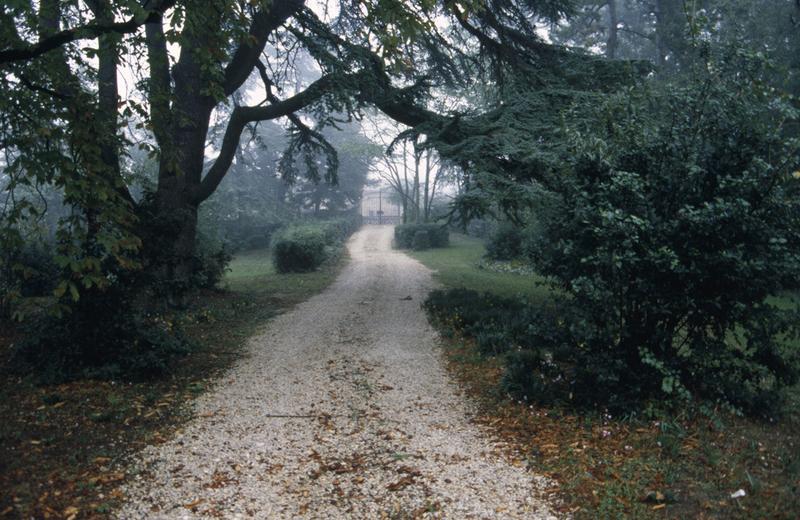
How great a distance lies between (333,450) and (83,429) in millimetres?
2418

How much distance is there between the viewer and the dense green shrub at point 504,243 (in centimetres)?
2220

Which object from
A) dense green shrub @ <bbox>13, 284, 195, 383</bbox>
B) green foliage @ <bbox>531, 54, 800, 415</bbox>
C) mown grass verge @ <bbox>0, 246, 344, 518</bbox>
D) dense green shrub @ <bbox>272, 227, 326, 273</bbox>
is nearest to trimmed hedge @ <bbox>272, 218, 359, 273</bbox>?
dense green shrub @ <bbox>272, 227, 326, 273</bbox>

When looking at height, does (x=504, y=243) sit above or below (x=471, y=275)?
Answer: above

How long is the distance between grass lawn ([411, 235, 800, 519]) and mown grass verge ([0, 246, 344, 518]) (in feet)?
10.7

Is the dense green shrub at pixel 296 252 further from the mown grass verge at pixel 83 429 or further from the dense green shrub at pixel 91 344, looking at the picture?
the dense green shrub at pixel 91 344

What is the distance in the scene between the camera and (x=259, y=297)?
13.1 meters

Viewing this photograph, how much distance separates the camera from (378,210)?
5834 cm

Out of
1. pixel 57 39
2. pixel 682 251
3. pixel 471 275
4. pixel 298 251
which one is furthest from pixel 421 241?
pixel 57 39

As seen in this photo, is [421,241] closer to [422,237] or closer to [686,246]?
[422,237]

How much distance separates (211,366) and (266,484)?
3574 millimetres

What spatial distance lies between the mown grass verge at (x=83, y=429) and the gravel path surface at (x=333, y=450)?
244 mm

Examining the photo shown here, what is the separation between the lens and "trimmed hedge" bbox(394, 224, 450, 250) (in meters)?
29.1

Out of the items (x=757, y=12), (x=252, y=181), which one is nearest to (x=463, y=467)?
(x=757, y=12)

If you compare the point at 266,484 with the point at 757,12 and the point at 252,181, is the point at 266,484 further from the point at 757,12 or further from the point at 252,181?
the point at 252,181
